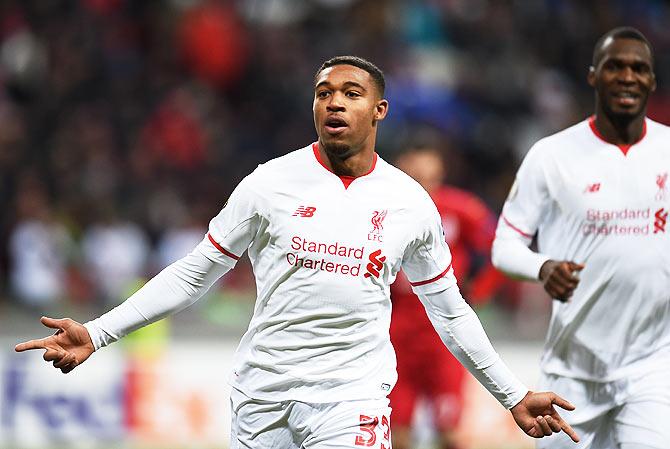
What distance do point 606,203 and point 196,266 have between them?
200 centimetres

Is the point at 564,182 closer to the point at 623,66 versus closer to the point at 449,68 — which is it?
the point at 623,66

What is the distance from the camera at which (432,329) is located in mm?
8539

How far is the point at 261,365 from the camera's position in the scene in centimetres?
508

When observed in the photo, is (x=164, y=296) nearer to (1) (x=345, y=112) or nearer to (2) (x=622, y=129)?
(1) (x=345, y=112)

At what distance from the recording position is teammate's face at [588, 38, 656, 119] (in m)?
5.99

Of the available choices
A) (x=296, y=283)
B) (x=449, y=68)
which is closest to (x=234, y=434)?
(x=296, y=283)

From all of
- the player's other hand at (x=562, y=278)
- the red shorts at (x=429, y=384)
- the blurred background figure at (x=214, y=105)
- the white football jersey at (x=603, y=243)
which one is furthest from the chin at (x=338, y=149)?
the blurred background figure at (x=214, y=105)

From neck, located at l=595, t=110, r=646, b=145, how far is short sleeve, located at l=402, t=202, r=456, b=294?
1.27 metres

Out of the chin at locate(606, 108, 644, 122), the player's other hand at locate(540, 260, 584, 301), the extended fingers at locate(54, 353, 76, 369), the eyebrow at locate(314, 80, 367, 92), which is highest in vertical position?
the chin at locate(606, 108, 644, 122)

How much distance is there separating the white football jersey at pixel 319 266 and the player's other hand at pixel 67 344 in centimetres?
63

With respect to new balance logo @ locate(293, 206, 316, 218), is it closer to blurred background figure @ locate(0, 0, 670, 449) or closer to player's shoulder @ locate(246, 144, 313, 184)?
player's shoulder @ locate(246, 144, 313, 184)

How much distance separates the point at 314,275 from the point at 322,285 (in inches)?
2.0

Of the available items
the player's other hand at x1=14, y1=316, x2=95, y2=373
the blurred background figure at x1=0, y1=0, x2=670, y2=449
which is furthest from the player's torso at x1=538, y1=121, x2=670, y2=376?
the blurred background figure at x1=0, y1=0, x2=670, y2=449

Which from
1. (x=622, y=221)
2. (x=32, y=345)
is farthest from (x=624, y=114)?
(x=32, y=345)
